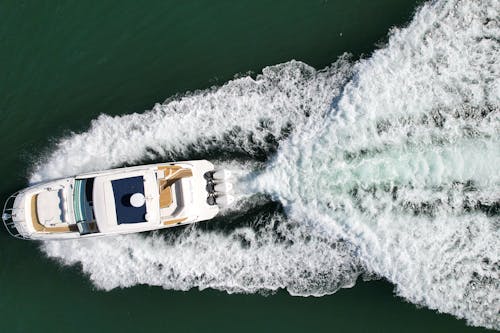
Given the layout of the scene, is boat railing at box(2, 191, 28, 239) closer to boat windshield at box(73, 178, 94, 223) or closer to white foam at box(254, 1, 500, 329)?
boat windshield at box(73, 178, 94, 223)

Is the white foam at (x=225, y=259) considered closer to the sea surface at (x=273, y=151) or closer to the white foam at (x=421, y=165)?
the sea surface at (x=273, y=151)

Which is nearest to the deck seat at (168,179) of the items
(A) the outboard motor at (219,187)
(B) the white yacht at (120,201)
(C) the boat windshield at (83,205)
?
(B) the white yacht at (120,201)

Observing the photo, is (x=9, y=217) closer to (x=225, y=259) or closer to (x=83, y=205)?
(x=83, y=205)

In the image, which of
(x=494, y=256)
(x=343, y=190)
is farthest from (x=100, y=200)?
(x=494, y=256)

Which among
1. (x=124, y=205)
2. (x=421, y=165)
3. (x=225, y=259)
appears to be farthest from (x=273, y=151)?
(x=124, y=205)

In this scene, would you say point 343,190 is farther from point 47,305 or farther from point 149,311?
point 47,305

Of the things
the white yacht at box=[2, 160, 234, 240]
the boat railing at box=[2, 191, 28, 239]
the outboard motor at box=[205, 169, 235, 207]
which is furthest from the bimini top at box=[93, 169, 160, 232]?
the boat railing at box=[2, 191, 28, 239]

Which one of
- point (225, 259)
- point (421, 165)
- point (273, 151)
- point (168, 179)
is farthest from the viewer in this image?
point (225, 259)
